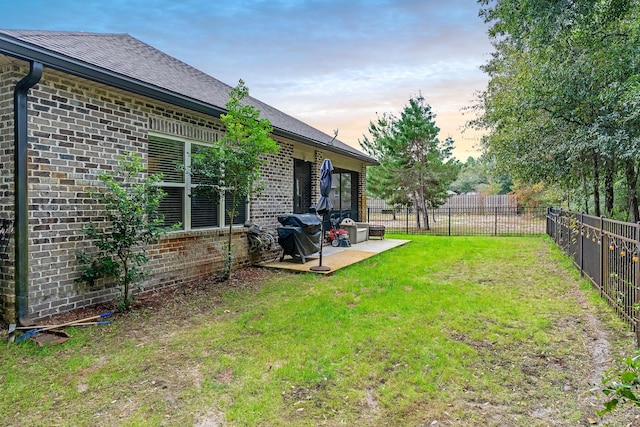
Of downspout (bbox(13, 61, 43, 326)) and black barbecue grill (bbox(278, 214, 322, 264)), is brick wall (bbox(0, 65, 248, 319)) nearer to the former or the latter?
downspout (bbox(13, 61, 43, 326))

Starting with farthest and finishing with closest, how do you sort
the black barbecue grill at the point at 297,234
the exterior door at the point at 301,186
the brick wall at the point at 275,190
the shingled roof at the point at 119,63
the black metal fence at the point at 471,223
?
1. the black metal fence at the point at 471,223
2. the exterior door at the point at 301,186
3. the brick wall at the point at 275,190
4. the black barbecue grill at the point at 297,234
5. the shingled roof at the point at 119,63

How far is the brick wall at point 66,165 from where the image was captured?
395 cm

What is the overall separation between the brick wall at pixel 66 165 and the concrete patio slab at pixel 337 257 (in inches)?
98.4

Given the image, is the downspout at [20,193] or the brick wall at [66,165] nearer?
the downspout at [20,193]

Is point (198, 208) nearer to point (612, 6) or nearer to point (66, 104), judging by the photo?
point (66, 104)

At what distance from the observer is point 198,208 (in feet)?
20.6

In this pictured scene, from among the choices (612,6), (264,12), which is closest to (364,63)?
(264,12)

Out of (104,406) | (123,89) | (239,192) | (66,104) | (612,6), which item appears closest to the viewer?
(104,406)

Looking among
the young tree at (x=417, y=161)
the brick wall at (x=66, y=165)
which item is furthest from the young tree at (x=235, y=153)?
the young tree at (x=417, y=161)

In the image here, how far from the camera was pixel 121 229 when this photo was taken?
14.3 feet

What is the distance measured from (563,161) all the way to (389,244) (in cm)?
509

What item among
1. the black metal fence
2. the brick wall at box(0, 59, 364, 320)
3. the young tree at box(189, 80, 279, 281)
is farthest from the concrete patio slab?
the black metal fence

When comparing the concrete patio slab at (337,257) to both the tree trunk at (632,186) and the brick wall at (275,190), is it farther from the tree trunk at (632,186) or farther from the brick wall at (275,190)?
the tree trunk at (632,186)

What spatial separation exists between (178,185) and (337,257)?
13.6 ft
